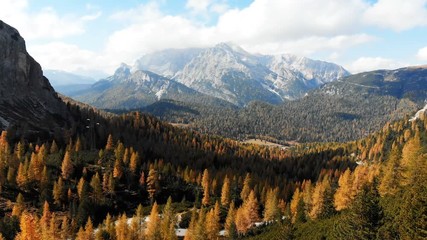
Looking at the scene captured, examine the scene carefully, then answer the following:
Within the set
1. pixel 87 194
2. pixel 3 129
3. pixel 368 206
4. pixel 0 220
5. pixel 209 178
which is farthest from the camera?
pixel 3 129

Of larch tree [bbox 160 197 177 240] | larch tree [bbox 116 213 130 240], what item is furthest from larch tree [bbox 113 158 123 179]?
larch tree [bbox 116 213 130 240]

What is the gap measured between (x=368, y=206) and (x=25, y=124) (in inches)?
6886

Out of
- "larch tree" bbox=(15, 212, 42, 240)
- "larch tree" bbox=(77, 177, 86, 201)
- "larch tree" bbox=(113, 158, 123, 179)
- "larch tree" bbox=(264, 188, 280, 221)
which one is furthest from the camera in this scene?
"larch tree" bbox=(113, 158, 123, 179)

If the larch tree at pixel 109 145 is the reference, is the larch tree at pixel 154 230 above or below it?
below

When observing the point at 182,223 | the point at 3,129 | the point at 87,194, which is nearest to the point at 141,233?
the point at 182,223

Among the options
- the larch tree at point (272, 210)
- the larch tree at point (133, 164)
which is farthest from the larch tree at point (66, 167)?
the larch tree at point (272, 210)

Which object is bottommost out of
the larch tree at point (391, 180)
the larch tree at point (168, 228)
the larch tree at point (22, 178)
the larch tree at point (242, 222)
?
the larch tree at point (242, 222)

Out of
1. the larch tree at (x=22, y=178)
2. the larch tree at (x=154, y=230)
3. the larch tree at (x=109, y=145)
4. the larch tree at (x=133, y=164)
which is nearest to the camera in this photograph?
the larch tree at (x=154, y=230)

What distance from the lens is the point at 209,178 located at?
155 m

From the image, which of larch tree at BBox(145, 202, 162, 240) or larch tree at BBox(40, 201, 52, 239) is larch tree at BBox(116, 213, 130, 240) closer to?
larch tree at BBox(145, 202, 162, 240)

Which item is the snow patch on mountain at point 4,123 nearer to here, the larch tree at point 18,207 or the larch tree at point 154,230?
the larch tree at point 18,207

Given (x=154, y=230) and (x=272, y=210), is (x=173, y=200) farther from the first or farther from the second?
(x=154, y=230)

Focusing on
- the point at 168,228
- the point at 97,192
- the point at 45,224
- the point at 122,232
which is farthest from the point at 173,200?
the point at 45,224

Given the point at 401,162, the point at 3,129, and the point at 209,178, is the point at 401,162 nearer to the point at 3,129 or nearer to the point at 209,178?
the point at 209,178
